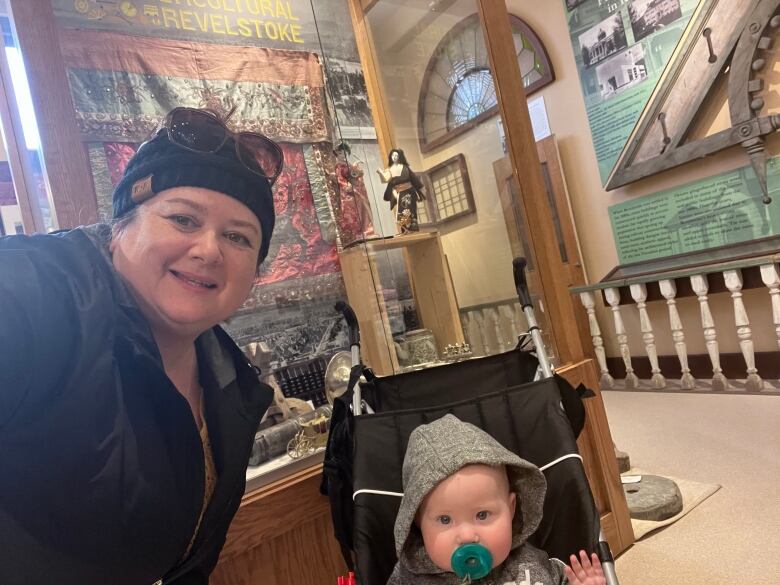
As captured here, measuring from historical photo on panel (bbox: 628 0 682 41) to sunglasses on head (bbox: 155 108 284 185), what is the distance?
3.33 meters

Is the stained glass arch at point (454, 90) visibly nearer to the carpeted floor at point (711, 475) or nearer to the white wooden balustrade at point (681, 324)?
the carpeted floor at point (711, 475)

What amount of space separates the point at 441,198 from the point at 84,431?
1653mm

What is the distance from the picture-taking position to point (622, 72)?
12.1ft

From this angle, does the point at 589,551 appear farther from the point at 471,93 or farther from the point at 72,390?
the point at 471,93

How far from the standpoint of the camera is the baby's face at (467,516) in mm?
1083

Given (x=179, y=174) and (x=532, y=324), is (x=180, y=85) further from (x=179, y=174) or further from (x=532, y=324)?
(x=532, y=324)

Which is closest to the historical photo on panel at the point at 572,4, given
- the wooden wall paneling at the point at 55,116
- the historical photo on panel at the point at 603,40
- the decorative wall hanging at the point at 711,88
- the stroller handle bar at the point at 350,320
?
the historical photo on panel at the point at 603,40

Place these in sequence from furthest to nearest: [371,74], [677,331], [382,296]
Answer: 1. [677,331]
2. [371,74]
3. [382,296]

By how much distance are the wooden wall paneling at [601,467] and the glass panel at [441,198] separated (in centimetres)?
27

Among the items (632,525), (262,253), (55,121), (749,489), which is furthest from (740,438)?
(55,121)

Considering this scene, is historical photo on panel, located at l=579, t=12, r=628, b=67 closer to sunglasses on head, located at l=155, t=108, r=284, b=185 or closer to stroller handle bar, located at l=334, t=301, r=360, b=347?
stroller handle bar, located at l=334, t=301, r=360, b=347

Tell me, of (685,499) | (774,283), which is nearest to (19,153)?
(685,499)

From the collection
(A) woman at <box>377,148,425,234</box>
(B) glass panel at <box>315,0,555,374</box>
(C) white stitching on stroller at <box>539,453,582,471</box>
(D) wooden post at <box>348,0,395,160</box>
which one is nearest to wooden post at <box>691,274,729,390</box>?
(B) glass panel at <box>315,0,555,374</box>

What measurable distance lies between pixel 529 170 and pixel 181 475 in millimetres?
1616
